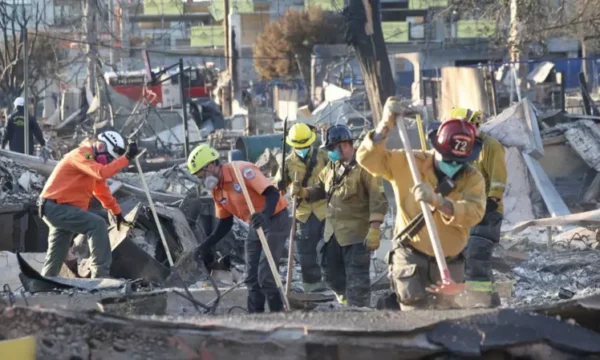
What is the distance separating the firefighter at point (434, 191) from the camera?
6457 millimetres

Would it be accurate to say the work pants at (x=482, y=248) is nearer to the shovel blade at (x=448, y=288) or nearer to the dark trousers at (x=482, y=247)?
the dark trousers at (x=482, y=247)

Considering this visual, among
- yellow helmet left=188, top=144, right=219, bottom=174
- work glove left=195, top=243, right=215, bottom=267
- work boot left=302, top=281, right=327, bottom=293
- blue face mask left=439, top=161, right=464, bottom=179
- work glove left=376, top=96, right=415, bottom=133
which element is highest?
work glove left=376, top=96, right=415, bottom=133

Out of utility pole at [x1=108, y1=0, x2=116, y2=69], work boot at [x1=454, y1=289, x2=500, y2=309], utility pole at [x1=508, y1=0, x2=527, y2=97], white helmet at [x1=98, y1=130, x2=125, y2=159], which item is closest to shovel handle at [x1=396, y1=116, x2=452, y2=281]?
work boot at [x1=454, y1=289, x2=500, y2=309]

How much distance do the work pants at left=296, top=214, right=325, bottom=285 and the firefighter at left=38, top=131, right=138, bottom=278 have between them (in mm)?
1791

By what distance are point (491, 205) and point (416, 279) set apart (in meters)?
2.32

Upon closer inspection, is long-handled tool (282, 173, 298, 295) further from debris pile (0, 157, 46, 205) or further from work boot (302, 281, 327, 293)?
debris pile (0, 157, 46, 205)

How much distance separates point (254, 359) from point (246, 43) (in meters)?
58.3

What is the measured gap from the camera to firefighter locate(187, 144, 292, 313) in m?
8.43

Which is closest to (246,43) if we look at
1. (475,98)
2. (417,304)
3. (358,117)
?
(358,117)

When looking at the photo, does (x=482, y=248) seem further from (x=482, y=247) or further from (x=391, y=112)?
(x=391, y=112)

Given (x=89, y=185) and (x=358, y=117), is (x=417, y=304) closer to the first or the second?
(x=89, y=185)

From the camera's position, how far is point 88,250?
1166 cm

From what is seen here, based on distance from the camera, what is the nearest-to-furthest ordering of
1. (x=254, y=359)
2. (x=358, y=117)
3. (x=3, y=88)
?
(x=254, y=359) → (x=358, y=117) → (x=3, y=88)

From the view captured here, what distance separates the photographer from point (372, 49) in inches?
793
